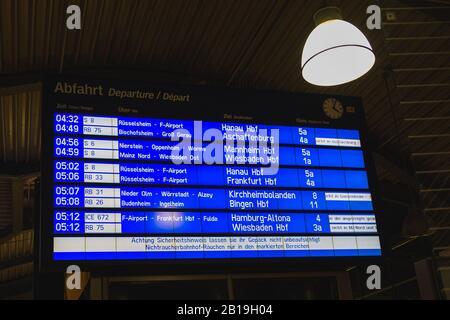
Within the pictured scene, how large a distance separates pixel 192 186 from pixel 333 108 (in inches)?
50.3

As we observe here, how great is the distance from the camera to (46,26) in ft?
18.7

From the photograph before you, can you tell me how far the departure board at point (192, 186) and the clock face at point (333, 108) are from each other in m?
0.15

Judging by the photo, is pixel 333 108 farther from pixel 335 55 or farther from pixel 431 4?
pixel 431 4

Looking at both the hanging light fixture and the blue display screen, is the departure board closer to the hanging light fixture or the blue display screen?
the blue display screen

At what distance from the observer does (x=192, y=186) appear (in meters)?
3.79

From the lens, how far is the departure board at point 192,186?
11.6 feet

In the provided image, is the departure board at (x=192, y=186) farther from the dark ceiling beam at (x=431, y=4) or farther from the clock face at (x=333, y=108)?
the dark ceiling beam at (x=431, y=4)

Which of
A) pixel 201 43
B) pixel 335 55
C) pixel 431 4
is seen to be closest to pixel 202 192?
pixel 335 55

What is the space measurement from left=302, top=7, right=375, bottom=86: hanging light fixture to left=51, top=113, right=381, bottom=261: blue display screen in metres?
0.54

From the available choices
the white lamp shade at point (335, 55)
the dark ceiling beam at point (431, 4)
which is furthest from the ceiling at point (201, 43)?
the white lamp shade at point (335, 55)

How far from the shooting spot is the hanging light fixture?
3.55 m
